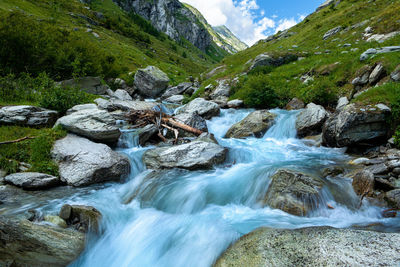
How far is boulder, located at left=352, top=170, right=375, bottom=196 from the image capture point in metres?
6.12

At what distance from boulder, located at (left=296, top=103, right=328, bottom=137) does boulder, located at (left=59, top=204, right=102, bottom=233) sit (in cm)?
1190

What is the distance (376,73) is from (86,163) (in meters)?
16.2

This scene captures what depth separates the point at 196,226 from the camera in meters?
6.07

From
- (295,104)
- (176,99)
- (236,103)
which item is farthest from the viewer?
(176,99)

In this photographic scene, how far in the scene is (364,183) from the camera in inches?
249

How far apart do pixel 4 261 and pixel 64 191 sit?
3310 millimetres

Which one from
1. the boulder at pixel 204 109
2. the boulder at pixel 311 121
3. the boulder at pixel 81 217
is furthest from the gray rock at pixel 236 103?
the boulder at pixel 81 217

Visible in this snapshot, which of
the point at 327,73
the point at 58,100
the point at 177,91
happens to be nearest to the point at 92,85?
the point at 58,100

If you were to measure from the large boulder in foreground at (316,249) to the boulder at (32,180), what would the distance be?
6.72 meters

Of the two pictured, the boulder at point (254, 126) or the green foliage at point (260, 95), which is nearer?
the boulder at point (254, 126)

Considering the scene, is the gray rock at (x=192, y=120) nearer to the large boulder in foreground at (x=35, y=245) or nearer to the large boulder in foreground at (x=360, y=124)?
the large boulder in foreground at (x=360, y=124)

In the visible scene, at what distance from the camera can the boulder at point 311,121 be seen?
12.4 m

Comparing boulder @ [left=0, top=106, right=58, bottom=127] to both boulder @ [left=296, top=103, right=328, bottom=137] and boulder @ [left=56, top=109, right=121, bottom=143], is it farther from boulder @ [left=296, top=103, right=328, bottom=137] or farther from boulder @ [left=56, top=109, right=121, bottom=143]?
boulder @ [left=296, top=103, right=328, bottom=137]

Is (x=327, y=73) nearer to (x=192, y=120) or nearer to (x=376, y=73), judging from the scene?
(x=376, y=73)
